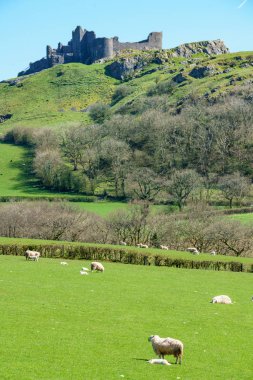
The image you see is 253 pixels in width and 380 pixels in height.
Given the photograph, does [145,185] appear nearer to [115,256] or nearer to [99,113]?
[115,256]

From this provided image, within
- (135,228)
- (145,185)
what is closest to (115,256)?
(135,228)

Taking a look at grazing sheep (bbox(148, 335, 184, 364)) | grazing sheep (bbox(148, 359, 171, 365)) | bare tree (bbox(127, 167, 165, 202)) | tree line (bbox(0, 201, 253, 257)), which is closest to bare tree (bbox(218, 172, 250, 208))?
bare tree (bbox(127, 167, 165, 202))

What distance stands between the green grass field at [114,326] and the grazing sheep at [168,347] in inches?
18.5

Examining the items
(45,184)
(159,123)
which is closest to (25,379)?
(45,184)

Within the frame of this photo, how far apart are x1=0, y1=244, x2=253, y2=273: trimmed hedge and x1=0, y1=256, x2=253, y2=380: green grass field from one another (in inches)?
487

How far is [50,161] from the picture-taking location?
127312 millimetres

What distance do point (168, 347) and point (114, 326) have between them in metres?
5.70

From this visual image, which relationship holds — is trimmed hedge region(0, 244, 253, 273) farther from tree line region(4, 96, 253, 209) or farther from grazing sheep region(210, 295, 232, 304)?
tree line region(4, 96, 253, 209)

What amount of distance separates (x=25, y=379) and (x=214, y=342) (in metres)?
9.14

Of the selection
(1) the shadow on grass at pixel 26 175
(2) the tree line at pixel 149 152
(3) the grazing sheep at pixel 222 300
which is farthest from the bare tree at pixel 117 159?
(3) the grazing sheep at pixel 222 300

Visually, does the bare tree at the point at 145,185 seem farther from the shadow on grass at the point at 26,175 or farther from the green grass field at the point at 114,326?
the green grass field at the point at 114,326

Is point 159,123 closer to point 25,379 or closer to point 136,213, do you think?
point 136,213

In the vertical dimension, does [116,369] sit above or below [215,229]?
above

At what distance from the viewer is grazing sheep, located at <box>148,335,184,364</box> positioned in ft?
69.7
